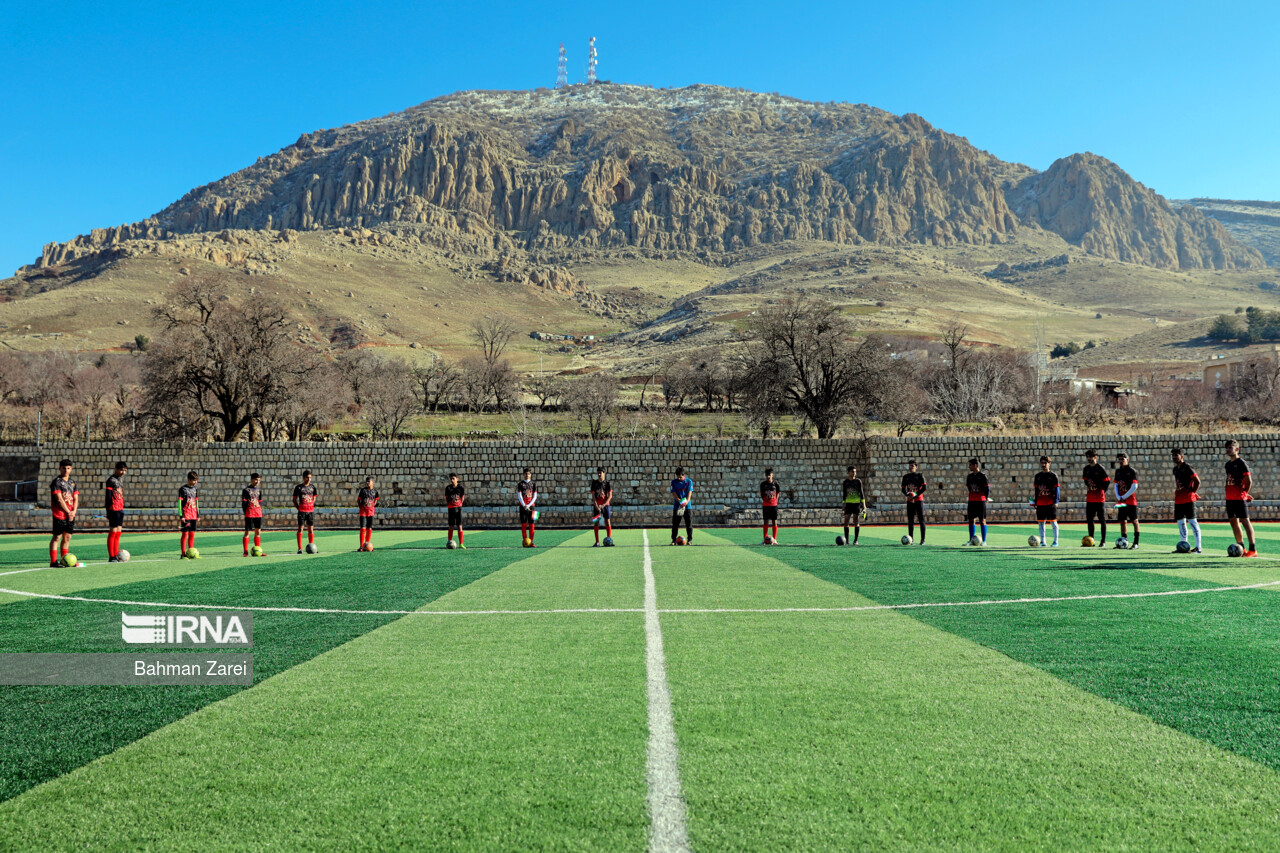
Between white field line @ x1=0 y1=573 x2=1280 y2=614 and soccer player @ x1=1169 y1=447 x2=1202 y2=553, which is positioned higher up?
soccer player @ x1=1169 y1=447 x2=1202 y2=553

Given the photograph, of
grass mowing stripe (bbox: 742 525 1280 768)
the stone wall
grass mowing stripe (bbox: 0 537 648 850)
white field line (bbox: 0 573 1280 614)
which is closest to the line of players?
grass mowing stripe (bbox: 742 525 1280 768)

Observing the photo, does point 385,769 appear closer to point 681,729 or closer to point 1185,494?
point 681,729

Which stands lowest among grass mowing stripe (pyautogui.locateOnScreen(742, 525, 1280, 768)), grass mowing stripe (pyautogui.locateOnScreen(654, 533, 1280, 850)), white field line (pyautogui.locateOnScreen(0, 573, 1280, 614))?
white field line (pyautogui.locateOnScreen(0, 573, 1280, 614))

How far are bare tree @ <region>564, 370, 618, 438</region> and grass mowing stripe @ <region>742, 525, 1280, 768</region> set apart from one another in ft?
143

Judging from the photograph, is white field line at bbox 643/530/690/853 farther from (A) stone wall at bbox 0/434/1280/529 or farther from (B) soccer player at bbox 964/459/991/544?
(A) stone wall at bbox 0/434/1280/529

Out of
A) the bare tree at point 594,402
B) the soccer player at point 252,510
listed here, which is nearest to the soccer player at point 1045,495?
the soccer player at point 252,510

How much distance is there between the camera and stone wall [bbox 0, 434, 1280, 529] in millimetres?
30828

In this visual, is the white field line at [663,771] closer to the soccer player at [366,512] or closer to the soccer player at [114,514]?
the soccer player at [366,512]

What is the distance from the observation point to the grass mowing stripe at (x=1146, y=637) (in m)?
4.45

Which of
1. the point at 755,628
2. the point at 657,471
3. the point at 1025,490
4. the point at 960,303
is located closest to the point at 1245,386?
the point at 1025,490

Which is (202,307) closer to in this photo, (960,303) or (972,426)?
(972,426)

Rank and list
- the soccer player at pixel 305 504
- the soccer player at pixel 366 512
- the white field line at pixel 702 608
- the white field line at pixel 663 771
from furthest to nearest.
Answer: the soccer player at pixel 366 512
the soccer player at pixel 305 504
the white field line at pixel 702 608
the white field line at pixel 663 771

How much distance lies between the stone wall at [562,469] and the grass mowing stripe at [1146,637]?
19.7 metres

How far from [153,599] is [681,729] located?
26.2 ft
